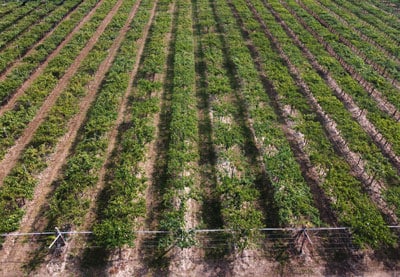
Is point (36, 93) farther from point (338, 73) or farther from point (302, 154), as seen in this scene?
point (338, 73)

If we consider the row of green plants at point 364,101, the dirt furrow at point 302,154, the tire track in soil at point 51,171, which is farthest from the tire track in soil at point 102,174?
the row of green plants at point 364,101

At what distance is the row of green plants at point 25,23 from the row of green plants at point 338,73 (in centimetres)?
4262

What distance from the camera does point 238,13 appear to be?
5628cm

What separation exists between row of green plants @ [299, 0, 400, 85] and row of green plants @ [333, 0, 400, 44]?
670 centimetres

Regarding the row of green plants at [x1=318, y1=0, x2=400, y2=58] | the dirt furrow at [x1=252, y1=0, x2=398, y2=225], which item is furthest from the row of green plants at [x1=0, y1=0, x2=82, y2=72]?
the row of green plants at [x1=318, y1=0, x2=400, y2=58]

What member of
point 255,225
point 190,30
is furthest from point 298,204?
point 190,30

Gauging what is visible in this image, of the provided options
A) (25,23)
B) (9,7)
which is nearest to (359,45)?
(25,23)

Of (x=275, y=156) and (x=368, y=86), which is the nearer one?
(x=275, y=156)

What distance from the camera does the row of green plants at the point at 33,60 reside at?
111 ft

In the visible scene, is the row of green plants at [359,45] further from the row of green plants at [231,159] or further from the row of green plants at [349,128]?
the row of green plants at [231,159]

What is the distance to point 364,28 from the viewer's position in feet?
163

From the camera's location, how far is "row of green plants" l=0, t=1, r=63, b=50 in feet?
→ 147

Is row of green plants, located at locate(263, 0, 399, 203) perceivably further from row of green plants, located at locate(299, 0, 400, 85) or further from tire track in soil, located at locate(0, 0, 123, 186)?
tire track in soil, located at locate(0, 0, 123, 186)

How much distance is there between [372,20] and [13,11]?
65.6 m
